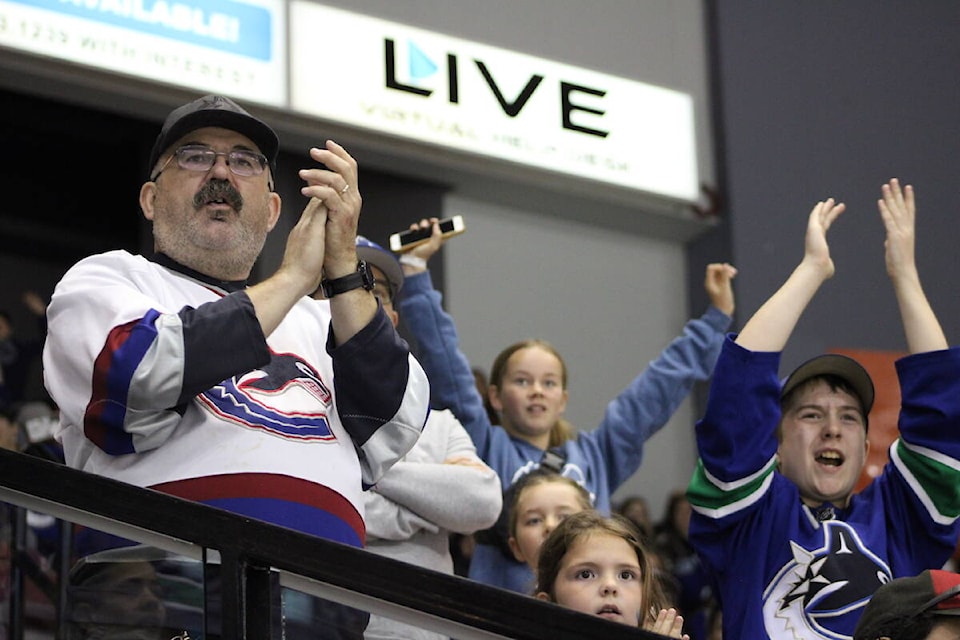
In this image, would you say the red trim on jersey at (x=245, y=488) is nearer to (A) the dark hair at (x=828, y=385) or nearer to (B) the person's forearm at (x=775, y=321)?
(B) the person's forearm at (x=775, y=321)

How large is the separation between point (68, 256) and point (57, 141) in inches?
29.4

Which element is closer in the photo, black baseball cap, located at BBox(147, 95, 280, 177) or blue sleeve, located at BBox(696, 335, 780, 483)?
black baseball cap, located at BBox(147, 95, 280, 177)

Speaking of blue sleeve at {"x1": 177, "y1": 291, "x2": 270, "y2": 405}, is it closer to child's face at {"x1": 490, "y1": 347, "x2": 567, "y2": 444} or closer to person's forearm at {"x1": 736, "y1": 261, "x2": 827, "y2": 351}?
person's forearm at {"x1": 736, "y1": 261, "x2": 827, "y2": 351}

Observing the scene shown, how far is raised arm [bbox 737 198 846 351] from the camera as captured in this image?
2957mm

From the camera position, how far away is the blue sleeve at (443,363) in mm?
3805

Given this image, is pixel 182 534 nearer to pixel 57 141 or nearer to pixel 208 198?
pixel 208 198

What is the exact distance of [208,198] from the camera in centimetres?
253

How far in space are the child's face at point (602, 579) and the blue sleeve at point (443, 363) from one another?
991mm

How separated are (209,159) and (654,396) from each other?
193 centimetres

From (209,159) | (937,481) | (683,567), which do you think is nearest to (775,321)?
(937,481)

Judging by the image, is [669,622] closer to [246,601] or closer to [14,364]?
[246,601]

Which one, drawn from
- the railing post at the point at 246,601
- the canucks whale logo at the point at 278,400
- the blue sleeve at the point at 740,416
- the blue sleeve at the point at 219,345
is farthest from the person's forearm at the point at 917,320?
A: the railing post at the point at 246,601

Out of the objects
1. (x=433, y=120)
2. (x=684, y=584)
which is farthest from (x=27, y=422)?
(x=684, y=584)

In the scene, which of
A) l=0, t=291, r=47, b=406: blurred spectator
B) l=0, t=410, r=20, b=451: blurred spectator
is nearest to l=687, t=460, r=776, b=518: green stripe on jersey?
l=0, t=410, r=20, b=451: blurred spectator
